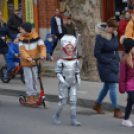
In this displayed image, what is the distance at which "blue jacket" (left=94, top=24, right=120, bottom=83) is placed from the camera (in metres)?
6.27

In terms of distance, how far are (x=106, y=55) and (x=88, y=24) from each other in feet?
11.0

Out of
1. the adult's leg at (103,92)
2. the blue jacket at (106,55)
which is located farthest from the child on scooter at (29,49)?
the adult's leg at (103,92)

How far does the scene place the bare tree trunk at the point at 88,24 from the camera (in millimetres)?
9492

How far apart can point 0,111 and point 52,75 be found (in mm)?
3777

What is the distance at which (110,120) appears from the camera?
6.20 m

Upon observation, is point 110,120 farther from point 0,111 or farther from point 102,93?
point 0,111

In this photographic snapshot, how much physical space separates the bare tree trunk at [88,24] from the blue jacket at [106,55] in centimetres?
318

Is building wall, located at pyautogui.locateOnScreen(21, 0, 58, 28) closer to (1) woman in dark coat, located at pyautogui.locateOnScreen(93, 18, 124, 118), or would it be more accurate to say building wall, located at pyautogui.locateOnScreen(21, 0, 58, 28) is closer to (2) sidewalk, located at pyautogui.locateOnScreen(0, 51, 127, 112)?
(2) sidewalk, located at pyautogui.locateOnScreen(0, 51, 127, 112)

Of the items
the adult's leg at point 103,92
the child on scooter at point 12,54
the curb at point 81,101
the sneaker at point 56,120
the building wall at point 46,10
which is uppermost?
the building wall at point 46,10

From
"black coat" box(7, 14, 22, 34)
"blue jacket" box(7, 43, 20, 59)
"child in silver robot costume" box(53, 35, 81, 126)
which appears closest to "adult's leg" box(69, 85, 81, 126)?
"child in silver robot costume" box(53, 35, 81, 126)

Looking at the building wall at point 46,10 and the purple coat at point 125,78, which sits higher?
the building wall at point 46,10

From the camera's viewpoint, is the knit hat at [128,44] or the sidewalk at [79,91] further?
the sidewalk at [79,91]

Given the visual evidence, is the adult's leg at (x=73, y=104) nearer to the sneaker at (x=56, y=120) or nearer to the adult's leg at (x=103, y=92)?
the sneaker at (x=56, y=120)

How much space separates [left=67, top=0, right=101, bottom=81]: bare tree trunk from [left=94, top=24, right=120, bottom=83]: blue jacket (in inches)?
125
